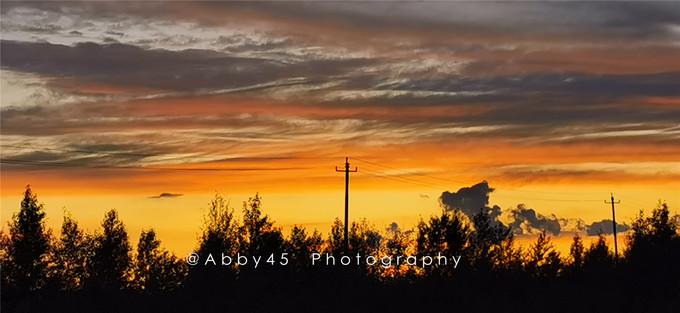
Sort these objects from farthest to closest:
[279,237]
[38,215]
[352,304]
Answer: [38,215] < [279,237] < [352,304]

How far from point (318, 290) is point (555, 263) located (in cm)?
3713

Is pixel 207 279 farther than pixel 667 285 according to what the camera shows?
No

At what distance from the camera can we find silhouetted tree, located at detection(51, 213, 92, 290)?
302 ft

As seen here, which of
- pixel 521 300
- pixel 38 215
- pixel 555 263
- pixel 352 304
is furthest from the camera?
pixel 555 263

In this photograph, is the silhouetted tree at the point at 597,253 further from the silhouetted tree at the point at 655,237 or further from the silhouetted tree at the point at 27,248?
the silhouetted tree at the point at 27,248

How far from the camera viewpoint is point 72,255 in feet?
315

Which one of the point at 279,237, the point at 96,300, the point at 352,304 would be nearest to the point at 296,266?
the point at 279,237

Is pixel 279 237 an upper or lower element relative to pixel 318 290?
upper

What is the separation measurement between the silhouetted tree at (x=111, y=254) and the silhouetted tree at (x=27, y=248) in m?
5.58

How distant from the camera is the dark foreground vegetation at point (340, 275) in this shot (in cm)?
6288

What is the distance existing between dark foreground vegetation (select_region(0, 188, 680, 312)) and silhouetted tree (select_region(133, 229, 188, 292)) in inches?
12.4

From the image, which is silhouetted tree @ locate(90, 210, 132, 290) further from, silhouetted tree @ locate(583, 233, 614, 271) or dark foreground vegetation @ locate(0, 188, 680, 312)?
silhouetted tree @ locate(583, 233, 614, 271)

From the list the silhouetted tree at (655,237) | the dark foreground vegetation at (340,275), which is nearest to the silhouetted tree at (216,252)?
the dark foreground vegetation at (340,275)

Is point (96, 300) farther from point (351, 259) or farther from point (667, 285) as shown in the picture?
point (667, 285)
